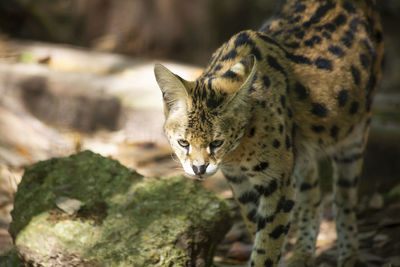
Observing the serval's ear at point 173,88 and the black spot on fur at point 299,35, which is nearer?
the serval's ear at point 173,88

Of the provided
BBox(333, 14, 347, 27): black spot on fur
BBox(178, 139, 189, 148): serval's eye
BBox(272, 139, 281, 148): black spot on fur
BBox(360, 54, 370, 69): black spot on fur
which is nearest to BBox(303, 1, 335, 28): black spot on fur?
BBox(333, 14, 347, 27): black spot on fur

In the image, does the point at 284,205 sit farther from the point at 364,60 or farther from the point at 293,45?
the point at 364,60

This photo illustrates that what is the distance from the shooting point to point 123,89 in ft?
29.7

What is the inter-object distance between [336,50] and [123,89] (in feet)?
15.1

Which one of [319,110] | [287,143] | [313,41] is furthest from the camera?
[313,41]

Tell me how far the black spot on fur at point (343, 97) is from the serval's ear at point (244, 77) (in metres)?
1.14

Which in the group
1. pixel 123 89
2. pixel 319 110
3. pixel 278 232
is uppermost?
pixel 123 89

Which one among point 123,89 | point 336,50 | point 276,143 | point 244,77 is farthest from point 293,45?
point 123,89

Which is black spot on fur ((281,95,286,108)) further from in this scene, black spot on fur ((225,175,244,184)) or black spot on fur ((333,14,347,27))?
black spot on fur ((333,14,347,27))

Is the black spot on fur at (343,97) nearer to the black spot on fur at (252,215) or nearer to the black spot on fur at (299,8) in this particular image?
the black spot on fur at (299,8)

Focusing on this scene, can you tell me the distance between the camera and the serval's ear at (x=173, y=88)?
13.0ft

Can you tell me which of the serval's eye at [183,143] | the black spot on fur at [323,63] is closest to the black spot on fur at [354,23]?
the black spot on fur at [323,63]

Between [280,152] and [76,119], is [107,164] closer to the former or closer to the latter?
[280,152]

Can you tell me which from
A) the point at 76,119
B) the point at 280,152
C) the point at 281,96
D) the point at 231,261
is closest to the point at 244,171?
the point at 280,152
